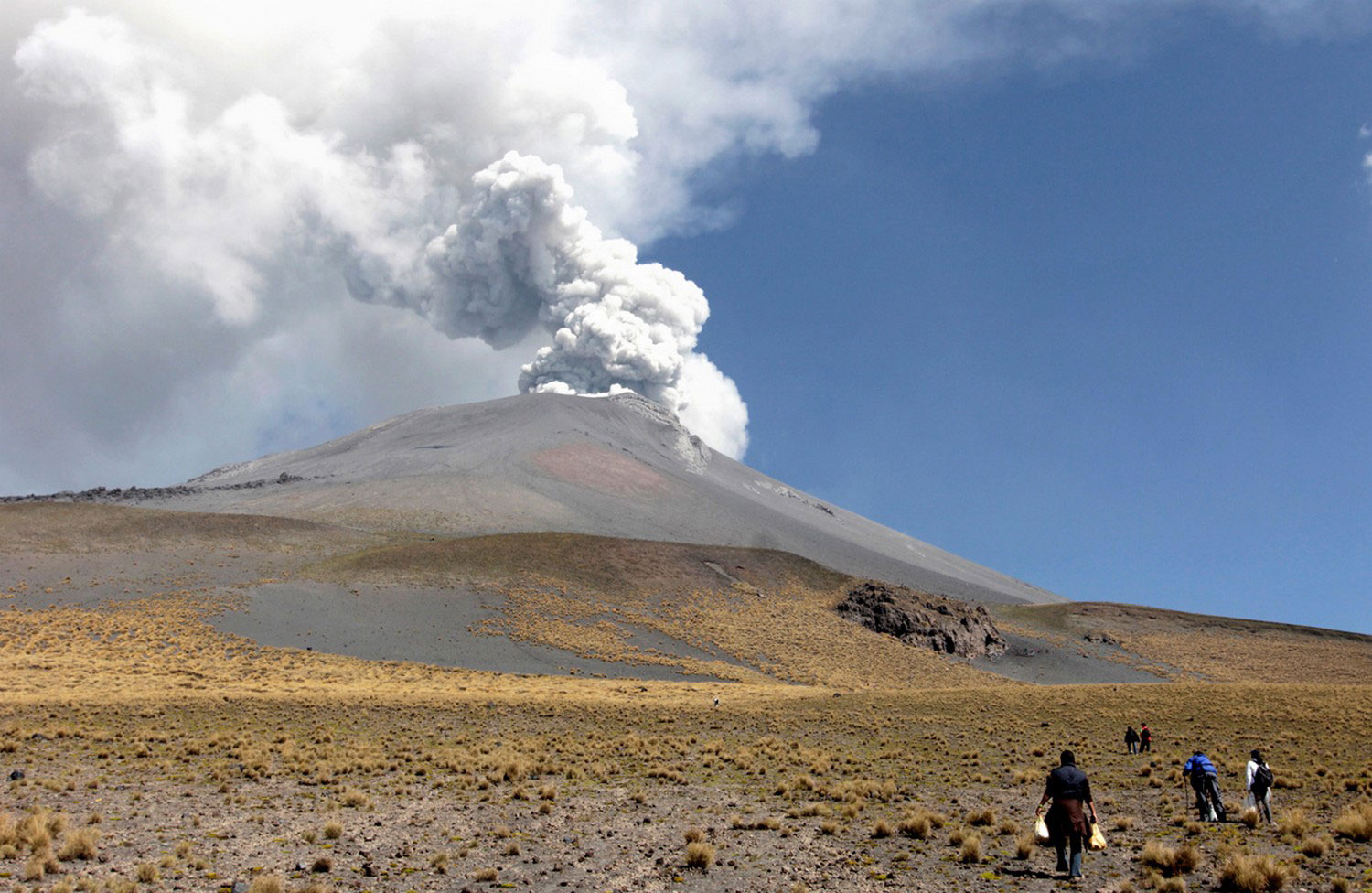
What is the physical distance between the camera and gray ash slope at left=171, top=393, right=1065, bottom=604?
274ft

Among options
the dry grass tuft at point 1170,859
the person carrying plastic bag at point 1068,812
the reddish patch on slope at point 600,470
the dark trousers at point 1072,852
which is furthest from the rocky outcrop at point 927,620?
the person carrying plastic bag at point 1068,812

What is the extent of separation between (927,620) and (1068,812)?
53963 millimetres

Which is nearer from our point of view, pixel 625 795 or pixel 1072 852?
pixel 1072 852

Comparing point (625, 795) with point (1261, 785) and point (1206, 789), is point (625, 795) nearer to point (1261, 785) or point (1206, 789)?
point (1206, 789)

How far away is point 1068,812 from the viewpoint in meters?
9.40

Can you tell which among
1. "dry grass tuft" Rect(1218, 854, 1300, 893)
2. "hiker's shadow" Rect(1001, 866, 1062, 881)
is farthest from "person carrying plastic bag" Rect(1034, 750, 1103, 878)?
"dry grass tuft" Rect(1218, 854, 1300, 893)

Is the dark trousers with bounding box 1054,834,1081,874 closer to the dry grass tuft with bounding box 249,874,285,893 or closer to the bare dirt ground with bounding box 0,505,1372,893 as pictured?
the bare dirt ground with bounding box 0,505,1372,893

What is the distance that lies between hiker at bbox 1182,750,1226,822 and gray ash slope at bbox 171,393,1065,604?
66.9 meters

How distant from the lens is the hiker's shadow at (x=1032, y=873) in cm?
953

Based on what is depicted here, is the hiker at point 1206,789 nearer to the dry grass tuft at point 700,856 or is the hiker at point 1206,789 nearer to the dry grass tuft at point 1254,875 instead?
the dry grass tuft at point 1254,875

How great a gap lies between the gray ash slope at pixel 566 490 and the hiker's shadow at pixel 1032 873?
68006mm

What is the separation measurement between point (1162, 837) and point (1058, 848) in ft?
9.06

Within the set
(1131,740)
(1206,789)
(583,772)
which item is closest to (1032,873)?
(1206,789)

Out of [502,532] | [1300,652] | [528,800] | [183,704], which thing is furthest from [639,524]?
[528,800]
